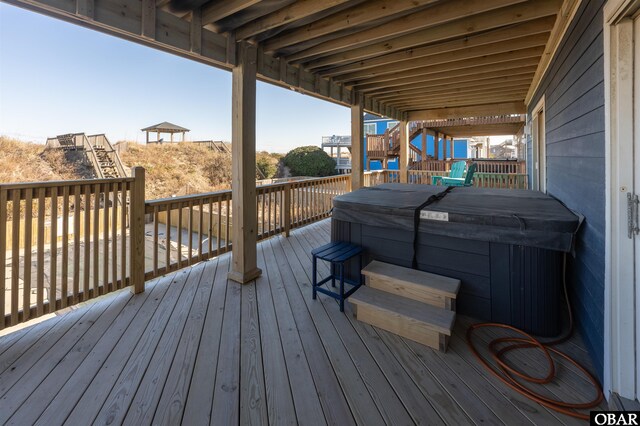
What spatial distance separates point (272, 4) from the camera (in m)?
2.43

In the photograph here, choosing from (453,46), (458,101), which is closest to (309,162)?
(458,101)

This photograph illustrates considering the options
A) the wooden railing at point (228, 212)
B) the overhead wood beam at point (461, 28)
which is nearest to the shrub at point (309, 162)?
the wooden railing at point (228, 212)

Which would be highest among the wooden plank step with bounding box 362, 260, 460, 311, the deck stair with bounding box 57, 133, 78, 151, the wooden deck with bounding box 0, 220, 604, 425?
the deck stair with bounding box 57, 133, 78, 151

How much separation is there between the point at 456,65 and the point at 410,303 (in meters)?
3.52

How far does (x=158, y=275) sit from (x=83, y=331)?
3.09ft

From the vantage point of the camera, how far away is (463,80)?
4754 mm

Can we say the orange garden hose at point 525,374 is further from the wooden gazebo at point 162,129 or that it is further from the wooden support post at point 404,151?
the wooden gazebo at point 162,129

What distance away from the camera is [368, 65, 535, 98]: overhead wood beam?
4.36m

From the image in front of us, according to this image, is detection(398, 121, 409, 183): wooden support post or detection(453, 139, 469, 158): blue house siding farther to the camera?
detection(453, 139, 469, 158): blue house siding

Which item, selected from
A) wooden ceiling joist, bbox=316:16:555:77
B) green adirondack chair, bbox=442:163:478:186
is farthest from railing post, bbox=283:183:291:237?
green adirondack chair, bbox=442:163:478:186

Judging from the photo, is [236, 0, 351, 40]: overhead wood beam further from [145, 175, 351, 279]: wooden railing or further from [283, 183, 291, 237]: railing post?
[283, 183, 291, 237]: railing post

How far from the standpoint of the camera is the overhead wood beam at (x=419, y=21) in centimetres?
247

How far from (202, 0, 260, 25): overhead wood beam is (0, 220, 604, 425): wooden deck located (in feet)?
8.21

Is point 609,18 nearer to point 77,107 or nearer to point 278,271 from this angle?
point 278,271
